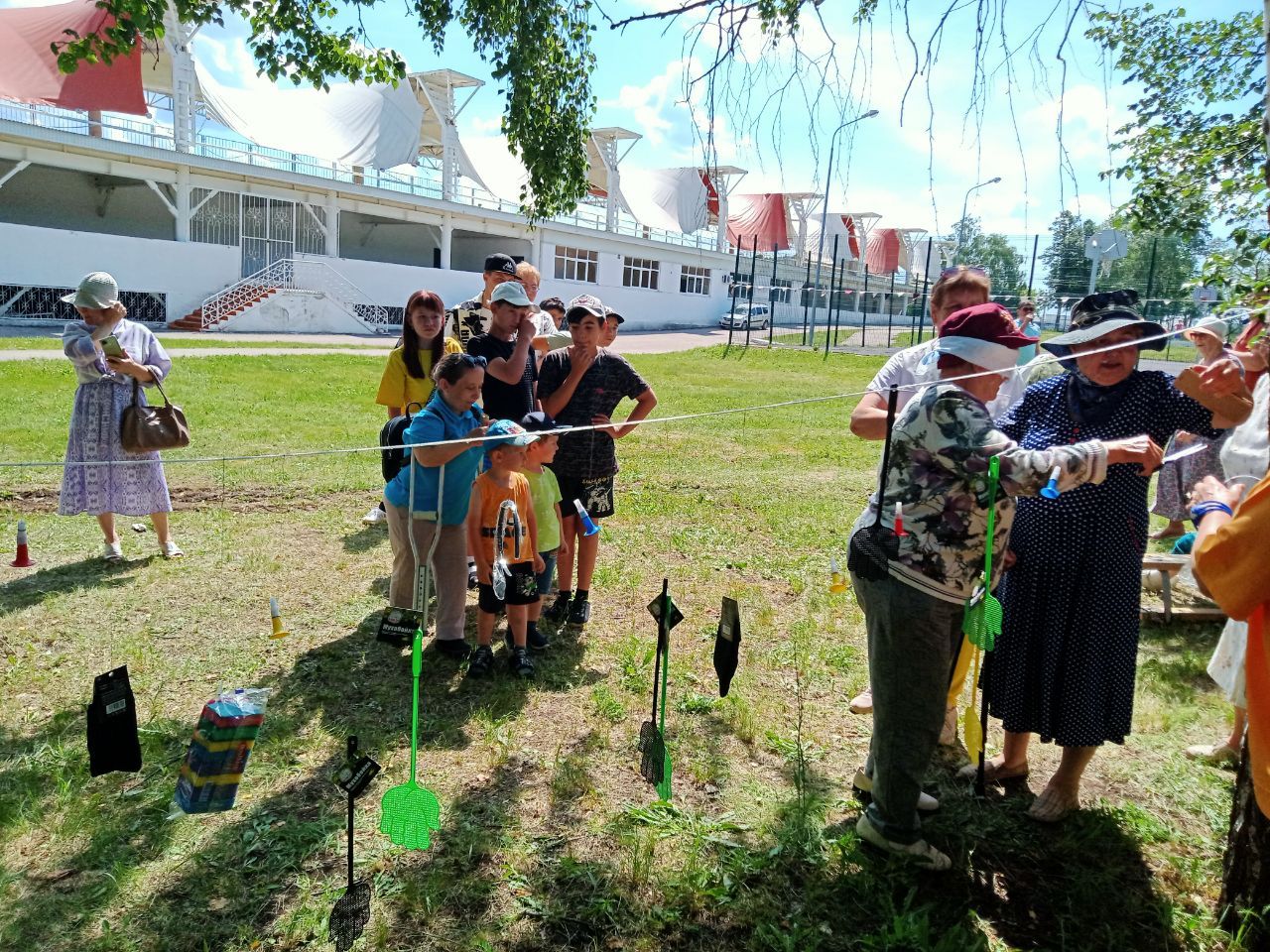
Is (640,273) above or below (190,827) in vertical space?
above

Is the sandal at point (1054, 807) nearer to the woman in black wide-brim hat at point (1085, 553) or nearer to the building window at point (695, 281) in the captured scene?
the woman in black wide-brim hat at point (1085, 553)

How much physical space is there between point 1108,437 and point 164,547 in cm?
538

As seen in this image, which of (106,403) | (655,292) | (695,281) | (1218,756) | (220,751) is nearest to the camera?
(220,751)

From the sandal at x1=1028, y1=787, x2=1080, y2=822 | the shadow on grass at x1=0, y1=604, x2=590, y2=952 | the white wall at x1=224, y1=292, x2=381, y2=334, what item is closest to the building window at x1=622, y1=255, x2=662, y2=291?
the white wall at x1=224, y1=292, x2=381, y2=334

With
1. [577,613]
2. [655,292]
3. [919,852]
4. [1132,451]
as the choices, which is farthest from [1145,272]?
[919,852]

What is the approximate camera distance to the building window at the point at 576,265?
3709cm

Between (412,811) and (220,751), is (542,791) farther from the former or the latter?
(220,751)

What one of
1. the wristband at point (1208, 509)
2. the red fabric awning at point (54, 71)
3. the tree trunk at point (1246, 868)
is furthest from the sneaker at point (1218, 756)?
the red fabric awning at point (54, 71)

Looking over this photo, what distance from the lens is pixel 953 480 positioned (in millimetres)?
2443

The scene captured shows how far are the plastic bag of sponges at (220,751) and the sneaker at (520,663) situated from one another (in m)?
1.54

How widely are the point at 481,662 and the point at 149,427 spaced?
259cm

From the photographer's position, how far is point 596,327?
4.35 m

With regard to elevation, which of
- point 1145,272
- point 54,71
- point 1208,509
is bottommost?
point 1208,509

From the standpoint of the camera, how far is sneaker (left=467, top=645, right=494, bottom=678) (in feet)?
13.1
